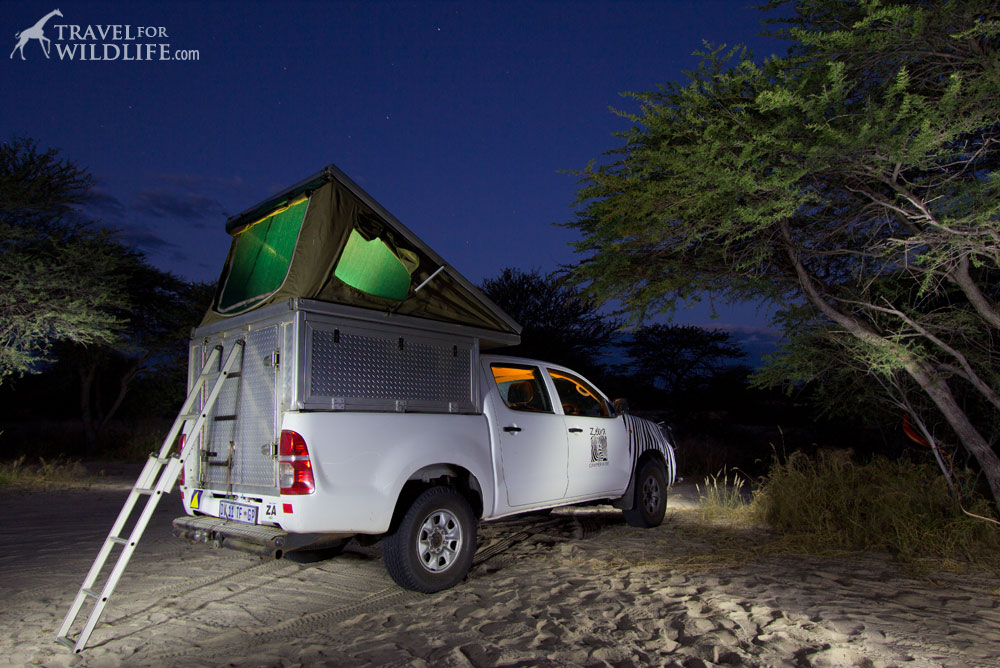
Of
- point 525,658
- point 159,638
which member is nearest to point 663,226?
point 525,658

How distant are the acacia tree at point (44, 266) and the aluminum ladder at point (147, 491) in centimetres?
811

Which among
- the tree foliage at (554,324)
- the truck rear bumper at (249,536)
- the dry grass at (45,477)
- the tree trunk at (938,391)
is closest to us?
the truck rear bumper at (249,536)

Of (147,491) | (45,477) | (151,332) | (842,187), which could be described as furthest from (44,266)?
(842,187)

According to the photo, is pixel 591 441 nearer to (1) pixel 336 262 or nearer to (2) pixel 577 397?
(2) pixel 577 397

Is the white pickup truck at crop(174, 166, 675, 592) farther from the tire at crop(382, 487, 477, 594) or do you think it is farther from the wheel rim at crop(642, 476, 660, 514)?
the wheel rim at crop(642, 476, 660, 514)

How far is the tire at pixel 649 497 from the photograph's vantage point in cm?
758

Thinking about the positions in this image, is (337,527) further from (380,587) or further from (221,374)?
(221,374)

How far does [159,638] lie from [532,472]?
10.3 feet

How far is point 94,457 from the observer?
17312mm

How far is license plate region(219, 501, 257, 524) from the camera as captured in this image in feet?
15.1

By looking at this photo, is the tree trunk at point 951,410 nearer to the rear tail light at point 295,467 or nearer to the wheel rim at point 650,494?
the wheel rim at point 650,494

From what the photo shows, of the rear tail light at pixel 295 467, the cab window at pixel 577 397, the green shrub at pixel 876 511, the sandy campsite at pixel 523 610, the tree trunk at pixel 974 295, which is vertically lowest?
the sandy campsite at pixel 523 610

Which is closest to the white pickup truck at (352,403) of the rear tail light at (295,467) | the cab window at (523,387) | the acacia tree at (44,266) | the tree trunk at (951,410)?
the rear tail light at (295,467)

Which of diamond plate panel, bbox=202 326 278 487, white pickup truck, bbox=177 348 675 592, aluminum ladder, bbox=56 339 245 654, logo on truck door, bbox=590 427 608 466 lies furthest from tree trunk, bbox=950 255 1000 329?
aluminum ladder, bbox=56 339 245 654
